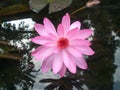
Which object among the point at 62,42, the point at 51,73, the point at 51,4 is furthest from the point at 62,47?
the point at 51,4

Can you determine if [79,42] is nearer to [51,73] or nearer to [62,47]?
[62,47]

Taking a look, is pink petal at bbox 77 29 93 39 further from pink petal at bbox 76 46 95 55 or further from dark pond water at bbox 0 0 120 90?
dark pond water at bbox 0 0 120 90

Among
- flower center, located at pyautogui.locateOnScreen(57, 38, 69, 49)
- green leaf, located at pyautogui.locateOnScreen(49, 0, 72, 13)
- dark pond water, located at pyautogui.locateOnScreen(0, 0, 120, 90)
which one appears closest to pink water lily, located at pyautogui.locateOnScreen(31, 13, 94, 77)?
flower center, located at pyautogui.locateOnScreen(57, 38, 69, 49)

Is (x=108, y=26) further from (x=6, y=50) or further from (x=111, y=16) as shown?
(x=6, y=50)

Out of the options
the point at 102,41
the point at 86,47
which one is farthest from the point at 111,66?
the point at 86,47

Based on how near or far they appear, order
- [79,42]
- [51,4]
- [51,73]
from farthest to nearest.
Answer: [51,4] → [51,73] → [79,42]
